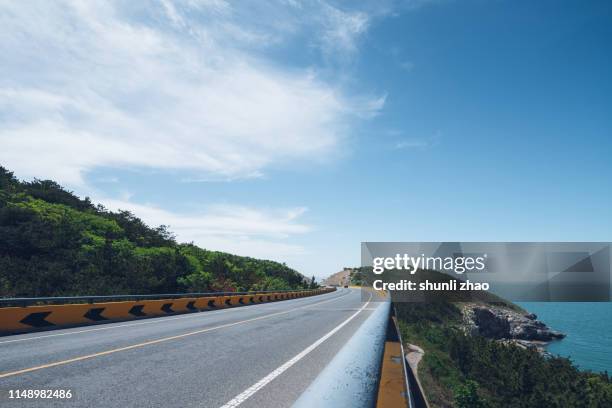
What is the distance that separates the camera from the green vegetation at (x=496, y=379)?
507 inches

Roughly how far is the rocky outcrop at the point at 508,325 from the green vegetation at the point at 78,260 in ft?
169

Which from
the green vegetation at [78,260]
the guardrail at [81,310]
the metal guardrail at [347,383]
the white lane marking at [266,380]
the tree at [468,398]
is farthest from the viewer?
the green vegetation at [78,260]

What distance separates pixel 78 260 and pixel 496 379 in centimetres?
2483

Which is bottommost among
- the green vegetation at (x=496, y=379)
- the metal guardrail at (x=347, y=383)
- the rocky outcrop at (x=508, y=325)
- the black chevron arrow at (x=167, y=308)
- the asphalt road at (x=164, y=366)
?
the rocky outcrop at (x=508, y=325)

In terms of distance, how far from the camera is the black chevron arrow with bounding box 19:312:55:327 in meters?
10.7

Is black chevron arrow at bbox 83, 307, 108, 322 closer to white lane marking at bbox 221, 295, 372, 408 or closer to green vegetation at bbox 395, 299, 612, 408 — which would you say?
white lane marking at bbox 221, 295, 372, 408

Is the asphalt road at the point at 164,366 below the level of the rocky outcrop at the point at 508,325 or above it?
above

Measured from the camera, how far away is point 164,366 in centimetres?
600

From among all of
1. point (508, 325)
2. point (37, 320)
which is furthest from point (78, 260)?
point (508, 325)

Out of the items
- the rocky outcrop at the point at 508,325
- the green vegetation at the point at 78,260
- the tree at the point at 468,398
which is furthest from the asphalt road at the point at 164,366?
the rocky outcrop at the point at 508,325

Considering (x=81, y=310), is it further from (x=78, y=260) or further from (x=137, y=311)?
(x=78, y=260)

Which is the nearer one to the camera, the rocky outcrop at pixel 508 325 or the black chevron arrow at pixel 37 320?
the black chevron arrow at pixel 37 320

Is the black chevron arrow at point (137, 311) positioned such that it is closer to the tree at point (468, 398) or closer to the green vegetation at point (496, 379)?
the green vegetation at point (496, 379)

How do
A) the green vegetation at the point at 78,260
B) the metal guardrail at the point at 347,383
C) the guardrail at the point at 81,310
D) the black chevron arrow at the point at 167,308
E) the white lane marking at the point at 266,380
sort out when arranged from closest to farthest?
the metal guardrail at the point at 347,383
the white lane marking at the point at 266,380
the guardrail at the point at 81,310
the black chevron arrow at the point at 167,308
the green vegetation at the point at 78,260
